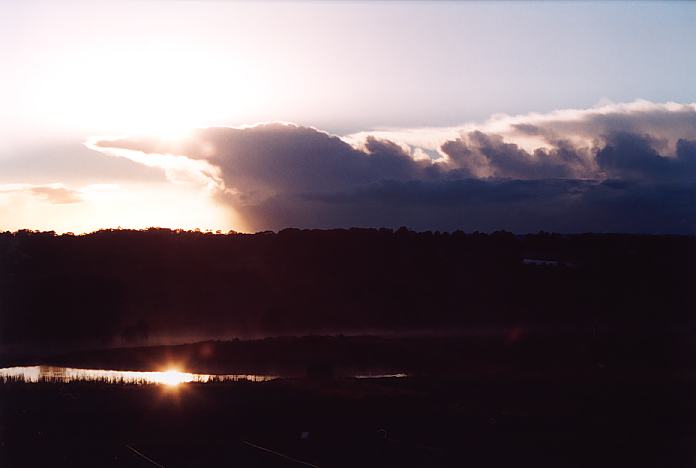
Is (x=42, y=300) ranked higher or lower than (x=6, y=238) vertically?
lower

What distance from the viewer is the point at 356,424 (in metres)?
27.4

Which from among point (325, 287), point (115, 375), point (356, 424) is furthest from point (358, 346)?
point (325, 287)

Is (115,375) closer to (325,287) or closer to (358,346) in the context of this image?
(358,346)

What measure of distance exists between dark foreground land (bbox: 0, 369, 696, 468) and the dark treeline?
121ft

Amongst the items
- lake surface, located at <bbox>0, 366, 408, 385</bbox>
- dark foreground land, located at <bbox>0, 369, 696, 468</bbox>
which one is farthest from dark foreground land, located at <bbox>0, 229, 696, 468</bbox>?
lake surface, located at <bbox>0, 366, 408, 385</bbox>

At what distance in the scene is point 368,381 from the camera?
40.1 m

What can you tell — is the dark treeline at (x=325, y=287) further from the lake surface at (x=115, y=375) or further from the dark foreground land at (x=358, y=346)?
the lake surface at (x=115, y=375)

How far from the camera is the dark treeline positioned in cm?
8100

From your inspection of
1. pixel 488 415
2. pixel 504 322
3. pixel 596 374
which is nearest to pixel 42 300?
pixel 504 322

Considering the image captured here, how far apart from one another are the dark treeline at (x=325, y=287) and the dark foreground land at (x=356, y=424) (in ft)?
121

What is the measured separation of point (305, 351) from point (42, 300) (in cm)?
3678

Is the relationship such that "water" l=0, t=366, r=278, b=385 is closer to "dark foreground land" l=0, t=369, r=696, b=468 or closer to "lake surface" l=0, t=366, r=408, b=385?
"lake surface" l=0, t=366, r=408, b=385

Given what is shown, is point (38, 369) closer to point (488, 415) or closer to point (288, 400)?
point (288, 400)

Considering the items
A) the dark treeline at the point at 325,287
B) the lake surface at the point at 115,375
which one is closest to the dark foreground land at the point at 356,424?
the lake surface at the point at 115,375
